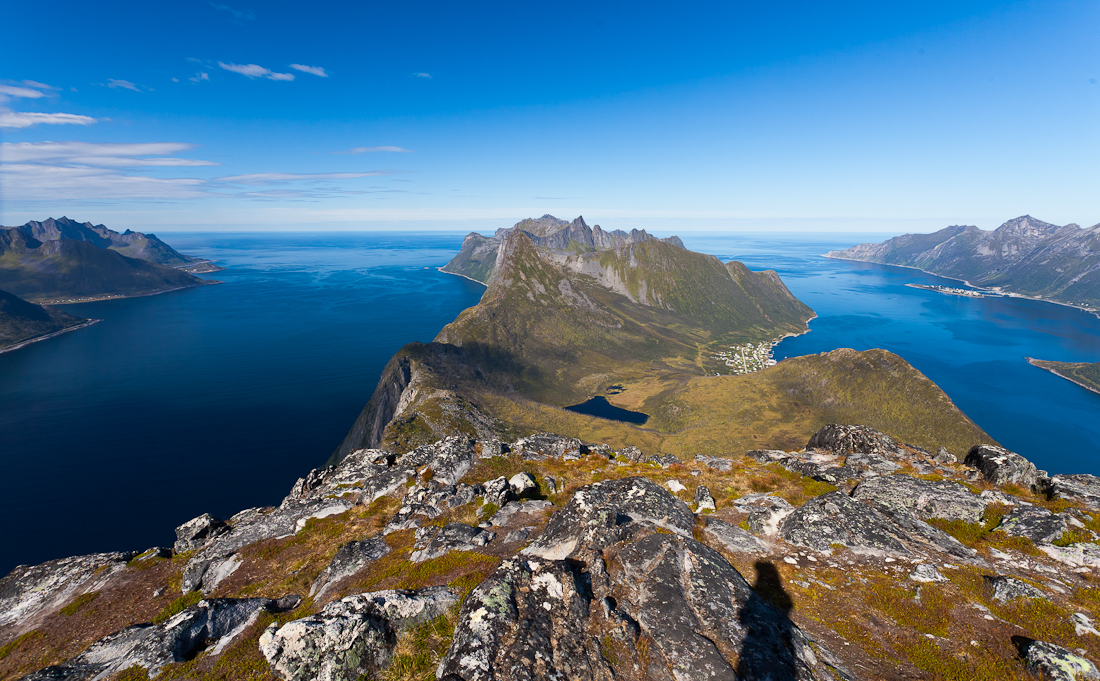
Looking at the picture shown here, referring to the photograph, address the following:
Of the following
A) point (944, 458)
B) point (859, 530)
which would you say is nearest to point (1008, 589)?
point (859, 530)

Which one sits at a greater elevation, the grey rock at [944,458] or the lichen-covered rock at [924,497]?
the lichen-covered rock at [924,497]

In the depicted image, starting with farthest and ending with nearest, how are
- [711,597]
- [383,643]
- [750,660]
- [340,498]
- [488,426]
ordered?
[488,426] < [340,498] < [711,597] < [383,643] < [750,660]

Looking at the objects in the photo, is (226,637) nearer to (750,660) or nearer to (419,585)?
(419,585)

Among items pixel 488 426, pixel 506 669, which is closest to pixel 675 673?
pixel 506 669

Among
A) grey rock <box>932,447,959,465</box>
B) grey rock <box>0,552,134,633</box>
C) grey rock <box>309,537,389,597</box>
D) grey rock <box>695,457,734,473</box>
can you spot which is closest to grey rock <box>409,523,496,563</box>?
grey rock <box>309,537,389,597</box>

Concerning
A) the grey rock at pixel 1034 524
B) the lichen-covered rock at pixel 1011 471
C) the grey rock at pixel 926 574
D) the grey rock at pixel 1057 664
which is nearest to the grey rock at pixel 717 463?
the grey rock at pixel 1034 524

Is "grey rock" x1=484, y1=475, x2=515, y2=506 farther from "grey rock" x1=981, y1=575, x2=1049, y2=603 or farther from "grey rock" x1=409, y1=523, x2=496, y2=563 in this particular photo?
"grey rock" x1=981, y1=575, x2=1049, y2=603

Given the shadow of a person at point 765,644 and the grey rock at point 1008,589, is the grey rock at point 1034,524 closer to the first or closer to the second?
the grey rock at point 1008,589
